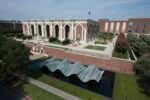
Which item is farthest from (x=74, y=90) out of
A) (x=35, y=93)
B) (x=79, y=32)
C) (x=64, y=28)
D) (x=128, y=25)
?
(x=128, y=25)

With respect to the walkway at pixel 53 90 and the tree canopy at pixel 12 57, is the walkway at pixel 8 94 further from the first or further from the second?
the walkway at pixel 53 90

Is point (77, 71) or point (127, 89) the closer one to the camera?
point (127, 89)

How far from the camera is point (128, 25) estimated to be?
72.0 m

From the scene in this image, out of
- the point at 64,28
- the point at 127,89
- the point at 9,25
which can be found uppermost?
the point at 9,25

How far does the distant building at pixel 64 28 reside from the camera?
39344mm

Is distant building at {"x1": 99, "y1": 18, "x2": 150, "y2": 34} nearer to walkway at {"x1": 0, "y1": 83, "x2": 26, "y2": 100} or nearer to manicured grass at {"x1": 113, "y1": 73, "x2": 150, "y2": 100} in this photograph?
manicured grass at {"x1": 113, "y1": 73, "x2": 150, "y2": 100}

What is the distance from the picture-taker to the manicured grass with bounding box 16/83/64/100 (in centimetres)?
1233

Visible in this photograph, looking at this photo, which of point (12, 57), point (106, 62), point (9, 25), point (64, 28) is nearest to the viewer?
point (12, 57)

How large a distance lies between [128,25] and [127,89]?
66.1 m

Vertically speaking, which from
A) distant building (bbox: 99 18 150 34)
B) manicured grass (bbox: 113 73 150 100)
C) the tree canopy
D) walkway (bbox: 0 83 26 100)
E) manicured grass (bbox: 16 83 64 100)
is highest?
distant building (bbox: 99 18 150 34)

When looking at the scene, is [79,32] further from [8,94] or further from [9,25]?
[9,25]

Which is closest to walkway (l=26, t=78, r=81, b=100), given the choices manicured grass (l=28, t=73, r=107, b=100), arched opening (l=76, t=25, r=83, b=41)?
manicured grass (l=28, t=73, r=107, b=100)

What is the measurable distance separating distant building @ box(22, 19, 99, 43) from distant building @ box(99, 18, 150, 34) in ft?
118

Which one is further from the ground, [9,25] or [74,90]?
[9,25]
